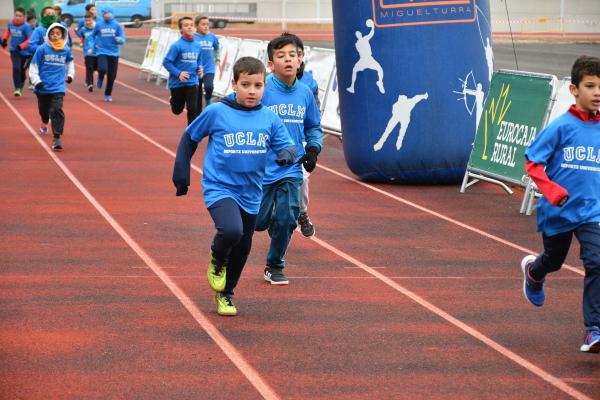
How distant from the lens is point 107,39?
27.0 meters

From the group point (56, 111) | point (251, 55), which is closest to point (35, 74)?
point (56, 111)

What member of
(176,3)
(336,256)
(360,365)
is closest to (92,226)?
(336,256)

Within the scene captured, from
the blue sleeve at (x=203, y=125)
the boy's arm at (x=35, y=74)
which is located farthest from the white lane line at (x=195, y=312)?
the boy's arm at (x=35, y=74)

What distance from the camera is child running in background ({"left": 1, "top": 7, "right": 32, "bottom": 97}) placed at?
26891mm

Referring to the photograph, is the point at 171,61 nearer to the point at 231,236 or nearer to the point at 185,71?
the point at 185,71

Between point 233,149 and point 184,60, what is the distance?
1128 cm

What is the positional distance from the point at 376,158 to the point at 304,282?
18.2 ft

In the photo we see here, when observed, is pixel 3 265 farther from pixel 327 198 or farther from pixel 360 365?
pixel 327 198

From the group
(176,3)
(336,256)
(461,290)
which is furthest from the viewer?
(176,3)

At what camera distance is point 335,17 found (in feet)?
47.4

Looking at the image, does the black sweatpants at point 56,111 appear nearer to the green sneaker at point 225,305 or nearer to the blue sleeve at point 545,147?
the green sneaker at point 225,305

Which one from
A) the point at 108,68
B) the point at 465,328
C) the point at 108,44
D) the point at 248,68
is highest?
the point at 248,68

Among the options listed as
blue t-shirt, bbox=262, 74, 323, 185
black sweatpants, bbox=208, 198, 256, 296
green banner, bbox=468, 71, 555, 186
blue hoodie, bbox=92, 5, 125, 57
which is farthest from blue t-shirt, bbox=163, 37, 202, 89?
black sweatpants, bbox=208, 198, 256, 296

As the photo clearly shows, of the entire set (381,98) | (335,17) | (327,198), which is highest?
(335,17)
